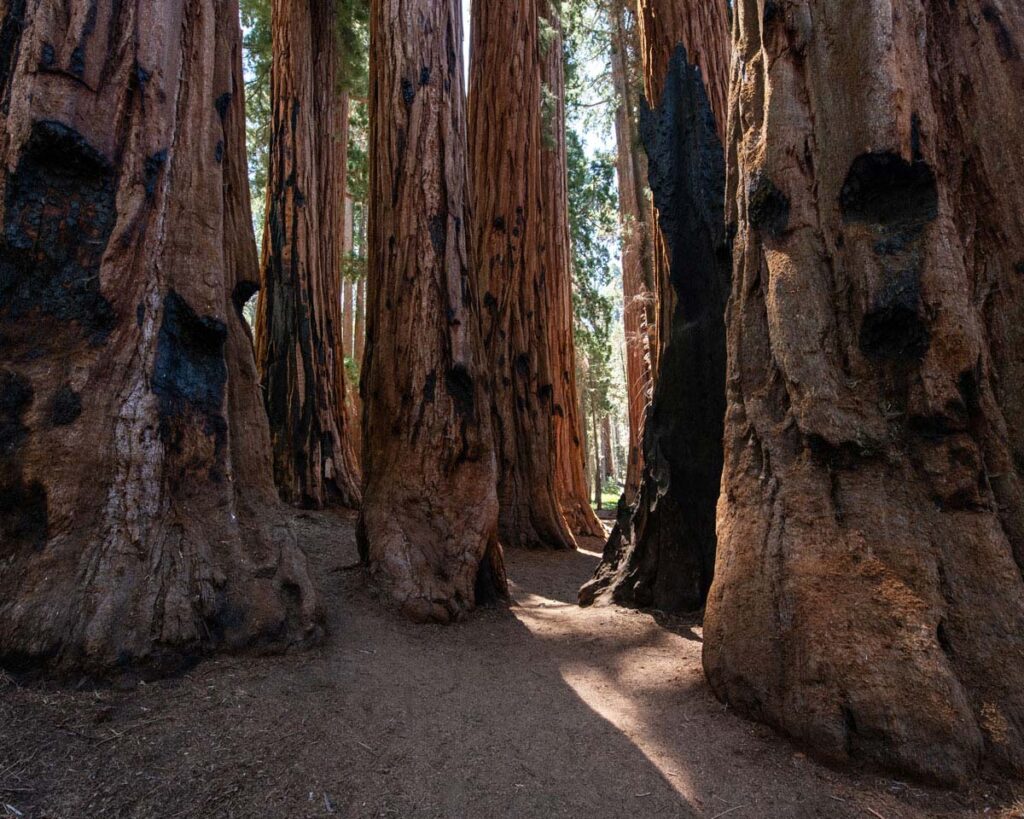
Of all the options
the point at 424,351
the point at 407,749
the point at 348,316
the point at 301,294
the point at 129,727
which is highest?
the point at 348,316

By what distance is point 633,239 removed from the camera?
1152 centimetres

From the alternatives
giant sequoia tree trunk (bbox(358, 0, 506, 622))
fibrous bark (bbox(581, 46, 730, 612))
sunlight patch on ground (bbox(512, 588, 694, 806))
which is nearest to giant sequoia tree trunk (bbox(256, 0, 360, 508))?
giant sequoia tree trunk (bbox(358, 0, 506, 622))

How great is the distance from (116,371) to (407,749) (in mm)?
1790

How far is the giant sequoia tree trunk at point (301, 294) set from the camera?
642cm

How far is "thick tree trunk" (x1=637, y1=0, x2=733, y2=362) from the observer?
15.4 feet

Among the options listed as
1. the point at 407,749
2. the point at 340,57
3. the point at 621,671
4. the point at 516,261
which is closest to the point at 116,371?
the point at 407,749

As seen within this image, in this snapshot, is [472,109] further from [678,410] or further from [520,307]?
[678,410]

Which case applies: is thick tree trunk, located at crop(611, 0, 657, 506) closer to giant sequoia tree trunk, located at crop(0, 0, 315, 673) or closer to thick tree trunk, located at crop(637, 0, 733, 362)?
thick tree trunk, located at crop(637, 0, 733, 362)

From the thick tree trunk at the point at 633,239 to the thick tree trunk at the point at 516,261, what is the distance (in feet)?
6.74

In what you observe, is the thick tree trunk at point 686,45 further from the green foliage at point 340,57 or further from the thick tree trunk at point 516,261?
the green foliage at point 340,57

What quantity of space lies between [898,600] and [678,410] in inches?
76.8

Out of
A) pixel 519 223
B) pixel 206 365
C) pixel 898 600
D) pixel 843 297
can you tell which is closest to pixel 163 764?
pixel 206 365

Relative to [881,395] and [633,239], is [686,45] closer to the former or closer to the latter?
[881,395]

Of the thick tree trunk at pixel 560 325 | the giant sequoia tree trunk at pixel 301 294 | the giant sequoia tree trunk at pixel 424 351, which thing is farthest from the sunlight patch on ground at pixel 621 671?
the thick tree trunk at pixel 560 325
